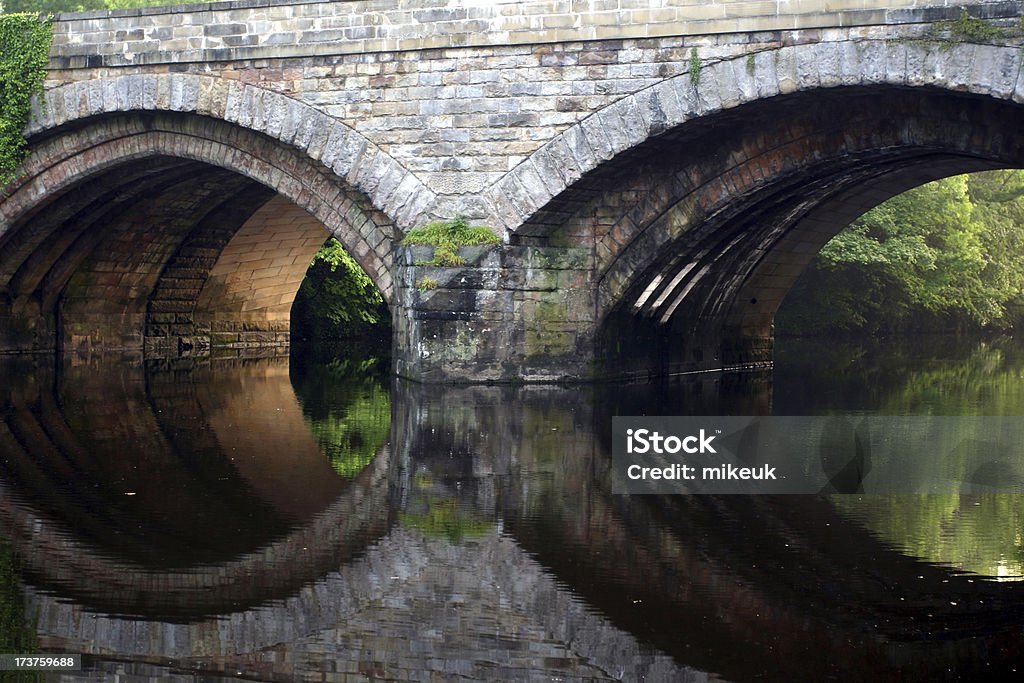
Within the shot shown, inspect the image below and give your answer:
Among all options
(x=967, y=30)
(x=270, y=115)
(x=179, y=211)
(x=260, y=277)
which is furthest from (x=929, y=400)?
(x=260, y=277)

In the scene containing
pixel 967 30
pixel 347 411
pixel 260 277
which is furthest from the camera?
pixel 260 277

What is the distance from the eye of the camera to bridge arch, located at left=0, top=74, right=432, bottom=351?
1497 centimetres

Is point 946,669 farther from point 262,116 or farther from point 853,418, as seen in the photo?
point 262,116

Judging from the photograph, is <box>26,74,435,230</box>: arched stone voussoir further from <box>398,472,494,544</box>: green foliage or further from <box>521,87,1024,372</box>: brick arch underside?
<box>398,472,494,544</box>: green foliage

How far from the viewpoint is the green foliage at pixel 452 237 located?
14094 millimetres

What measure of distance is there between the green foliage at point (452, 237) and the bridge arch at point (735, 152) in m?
0.25

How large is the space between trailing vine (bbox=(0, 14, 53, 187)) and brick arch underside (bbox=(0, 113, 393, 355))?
45 centimetres

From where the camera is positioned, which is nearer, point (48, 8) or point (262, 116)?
point (262, 116)

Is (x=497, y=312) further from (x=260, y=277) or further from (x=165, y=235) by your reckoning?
(x=260, y=277)

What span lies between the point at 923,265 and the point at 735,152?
50.7 feet

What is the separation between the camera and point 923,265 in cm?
2850

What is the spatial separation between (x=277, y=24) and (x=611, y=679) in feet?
36.9

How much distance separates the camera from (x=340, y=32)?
48.1 ft

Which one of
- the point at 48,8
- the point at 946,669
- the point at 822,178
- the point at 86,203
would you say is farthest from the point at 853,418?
the point at 48,8
